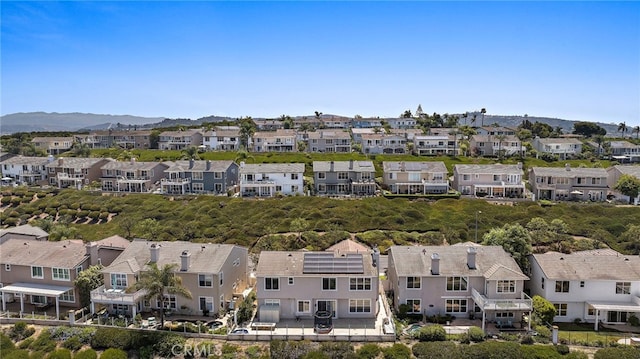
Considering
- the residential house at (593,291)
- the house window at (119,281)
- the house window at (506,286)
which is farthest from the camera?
the house window at (119,281)

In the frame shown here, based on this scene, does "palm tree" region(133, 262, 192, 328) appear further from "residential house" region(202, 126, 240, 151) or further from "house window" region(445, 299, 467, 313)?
"residential house" region(202, 126, 240, 151)

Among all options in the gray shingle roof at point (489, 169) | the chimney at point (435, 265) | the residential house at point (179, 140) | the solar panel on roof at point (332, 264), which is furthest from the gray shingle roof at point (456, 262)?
the residential house at point (179, 140)

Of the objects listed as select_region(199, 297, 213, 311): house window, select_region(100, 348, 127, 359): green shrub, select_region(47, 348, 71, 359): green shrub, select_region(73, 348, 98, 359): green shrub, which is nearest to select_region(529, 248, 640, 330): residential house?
select_region(199, 297, 213, 311): house window

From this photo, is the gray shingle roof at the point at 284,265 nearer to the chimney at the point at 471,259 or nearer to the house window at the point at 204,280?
the house window at the point at 204,280

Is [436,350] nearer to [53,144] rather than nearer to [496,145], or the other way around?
[496,145]

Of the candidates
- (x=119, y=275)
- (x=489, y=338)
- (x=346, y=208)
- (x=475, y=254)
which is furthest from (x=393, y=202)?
(x=119, y=275)

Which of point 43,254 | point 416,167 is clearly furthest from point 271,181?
point 43,254

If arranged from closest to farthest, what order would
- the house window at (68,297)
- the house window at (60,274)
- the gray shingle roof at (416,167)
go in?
the house window at (60,274), the house window at (68,297), the gray shingle roof at (416,167)

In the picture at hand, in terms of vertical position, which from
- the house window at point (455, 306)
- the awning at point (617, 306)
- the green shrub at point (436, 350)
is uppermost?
the awning at point (617, 306)
